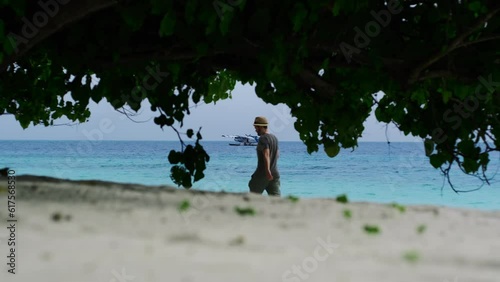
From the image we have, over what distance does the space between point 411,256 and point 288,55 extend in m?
3.14

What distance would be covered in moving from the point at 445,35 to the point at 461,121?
1.86 m

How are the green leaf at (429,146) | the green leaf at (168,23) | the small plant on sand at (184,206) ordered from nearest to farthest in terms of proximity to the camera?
the small plant on sand at (184,206) < the green leaf at (168,23) < the green leaf at (429,146)

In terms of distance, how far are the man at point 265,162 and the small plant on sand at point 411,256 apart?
6241mm

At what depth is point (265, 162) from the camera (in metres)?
10.7

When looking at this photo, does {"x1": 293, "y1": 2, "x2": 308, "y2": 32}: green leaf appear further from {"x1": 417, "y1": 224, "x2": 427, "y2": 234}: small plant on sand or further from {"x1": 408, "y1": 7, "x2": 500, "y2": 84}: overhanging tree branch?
{"x1": 417, "y1": 224, "x2": 427, "y2": 234}: small plant on sand

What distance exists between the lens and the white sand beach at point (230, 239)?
150 inches

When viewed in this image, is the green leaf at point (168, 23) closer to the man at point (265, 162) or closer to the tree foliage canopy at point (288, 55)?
the tree foliage canopy at point (288, 55)

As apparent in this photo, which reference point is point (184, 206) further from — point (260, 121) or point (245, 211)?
point (260, 121)

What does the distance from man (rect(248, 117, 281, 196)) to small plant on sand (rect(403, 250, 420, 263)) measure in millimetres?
6241

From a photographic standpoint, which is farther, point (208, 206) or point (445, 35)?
point (445, 35)

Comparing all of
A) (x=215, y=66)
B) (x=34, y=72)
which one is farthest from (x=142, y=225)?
(x=34, y=72)

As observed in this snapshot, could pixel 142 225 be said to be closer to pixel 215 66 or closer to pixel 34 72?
pixel 215 66

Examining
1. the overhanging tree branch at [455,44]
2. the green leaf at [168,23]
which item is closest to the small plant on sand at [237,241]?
the green leaf at [168,23]

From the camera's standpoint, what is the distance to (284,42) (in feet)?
22.4
